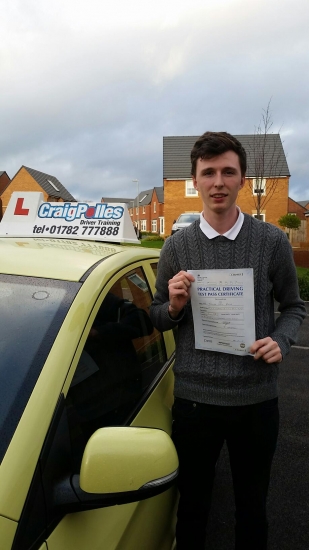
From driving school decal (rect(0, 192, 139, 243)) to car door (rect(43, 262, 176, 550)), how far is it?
0.43 metres

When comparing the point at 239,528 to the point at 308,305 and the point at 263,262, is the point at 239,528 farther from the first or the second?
the point at 308,305

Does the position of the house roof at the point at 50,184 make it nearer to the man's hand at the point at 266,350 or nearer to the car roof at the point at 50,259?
the car roof at the point at 50,259

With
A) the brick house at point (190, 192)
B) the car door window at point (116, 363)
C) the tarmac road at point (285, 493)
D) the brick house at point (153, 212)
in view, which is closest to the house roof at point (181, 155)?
the brick house at point (190, 192)

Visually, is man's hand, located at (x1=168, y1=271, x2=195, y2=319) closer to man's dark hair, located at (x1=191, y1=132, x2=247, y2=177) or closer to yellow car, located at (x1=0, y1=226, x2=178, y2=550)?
yellow car, located at (x1=0, y1=226, x2=178, y2=550)

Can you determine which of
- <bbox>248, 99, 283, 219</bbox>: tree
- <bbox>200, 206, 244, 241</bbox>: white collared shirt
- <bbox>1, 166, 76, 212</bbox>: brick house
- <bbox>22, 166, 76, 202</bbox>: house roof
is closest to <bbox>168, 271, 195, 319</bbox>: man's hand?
<bbox>200, 206, 244, 241</bbox>: white collared shirt

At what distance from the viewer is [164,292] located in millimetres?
1820

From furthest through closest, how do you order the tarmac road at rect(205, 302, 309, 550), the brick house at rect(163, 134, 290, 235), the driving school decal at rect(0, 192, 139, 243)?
the brick house at rect(163, 134, 290, 235), the driving school decal at rect(0, 192, 139, 243), the tarmac road at rect(205, 302, 309, 550)

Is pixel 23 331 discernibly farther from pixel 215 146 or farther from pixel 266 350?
pixel 215 146

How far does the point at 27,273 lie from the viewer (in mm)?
1588

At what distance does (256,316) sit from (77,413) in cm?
78

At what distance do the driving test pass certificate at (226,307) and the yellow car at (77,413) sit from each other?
36cm

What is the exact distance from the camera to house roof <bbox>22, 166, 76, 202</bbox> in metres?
43.7

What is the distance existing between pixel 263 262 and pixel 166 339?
91 cm

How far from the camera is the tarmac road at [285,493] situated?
2.47 meters
